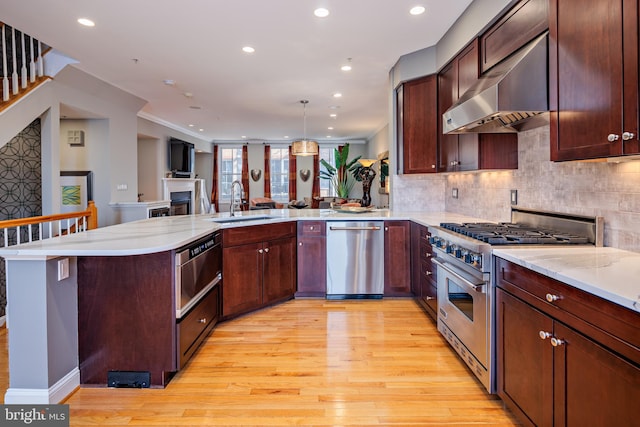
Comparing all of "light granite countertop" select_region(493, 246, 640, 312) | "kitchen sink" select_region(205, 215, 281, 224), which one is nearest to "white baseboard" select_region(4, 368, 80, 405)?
"kitchen sink" select_region(205, 215, 281, 224)

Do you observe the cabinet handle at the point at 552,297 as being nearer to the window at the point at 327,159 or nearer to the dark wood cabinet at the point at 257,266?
the dark wood cabinet at the point at 257,266

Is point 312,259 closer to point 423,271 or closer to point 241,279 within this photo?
point 241,279

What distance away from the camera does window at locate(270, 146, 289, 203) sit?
483 inches

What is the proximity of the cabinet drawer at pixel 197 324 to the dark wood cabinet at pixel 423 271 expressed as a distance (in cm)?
183

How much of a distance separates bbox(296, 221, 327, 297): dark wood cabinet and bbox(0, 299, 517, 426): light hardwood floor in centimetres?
83

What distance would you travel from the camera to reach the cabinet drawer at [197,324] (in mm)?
2342

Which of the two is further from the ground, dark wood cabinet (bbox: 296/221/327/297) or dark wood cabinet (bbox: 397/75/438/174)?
dark wood cabinet (bbox: 397/75/438/174)

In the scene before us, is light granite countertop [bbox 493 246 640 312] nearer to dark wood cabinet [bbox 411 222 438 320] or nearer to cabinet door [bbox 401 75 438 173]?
dark wood cabinet [bbox 411 222 438 320]

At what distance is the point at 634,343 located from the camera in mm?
1083

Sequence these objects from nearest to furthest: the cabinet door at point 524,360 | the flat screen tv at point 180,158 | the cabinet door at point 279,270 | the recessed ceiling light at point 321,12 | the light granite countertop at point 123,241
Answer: the cabinet door at point 524,360, the light granite countertop at point 123,241, the recessed ceiling light at point 321,12, the cabinet door at point 279,270, the flat screen tv at point 180,158

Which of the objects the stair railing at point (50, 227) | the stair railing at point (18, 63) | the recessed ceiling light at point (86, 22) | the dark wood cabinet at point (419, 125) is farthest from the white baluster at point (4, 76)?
the dark wood cabinet at point (419, 125)

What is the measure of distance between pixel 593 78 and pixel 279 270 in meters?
2.98

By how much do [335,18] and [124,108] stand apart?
4.44 meters

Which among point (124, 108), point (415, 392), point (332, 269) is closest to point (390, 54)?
point (332, 269)
